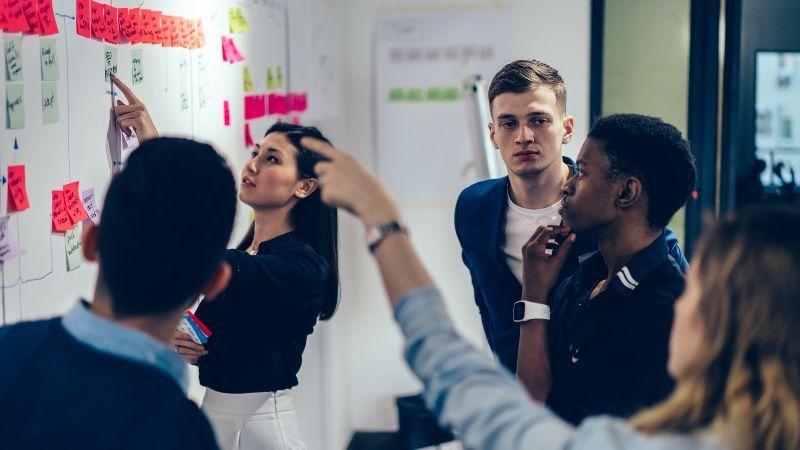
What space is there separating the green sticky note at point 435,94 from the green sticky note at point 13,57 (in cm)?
286

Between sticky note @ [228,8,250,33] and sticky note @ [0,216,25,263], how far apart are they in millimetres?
1235

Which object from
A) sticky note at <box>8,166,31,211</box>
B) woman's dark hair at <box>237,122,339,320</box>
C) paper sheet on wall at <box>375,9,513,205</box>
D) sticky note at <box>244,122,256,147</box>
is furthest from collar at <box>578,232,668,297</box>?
paper sheet on wall at <box>375,9,513,205</box>

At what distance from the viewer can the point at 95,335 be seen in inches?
35.4

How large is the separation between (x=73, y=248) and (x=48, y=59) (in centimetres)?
35

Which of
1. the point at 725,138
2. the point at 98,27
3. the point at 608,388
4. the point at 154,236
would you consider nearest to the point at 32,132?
the point at 98,27

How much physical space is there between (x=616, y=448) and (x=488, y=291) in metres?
1.22

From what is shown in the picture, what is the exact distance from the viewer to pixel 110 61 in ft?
5.61

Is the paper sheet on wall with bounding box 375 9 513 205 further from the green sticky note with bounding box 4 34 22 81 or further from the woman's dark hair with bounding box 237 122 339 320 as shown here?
the green sticky note with bounding box 4 34 22 81

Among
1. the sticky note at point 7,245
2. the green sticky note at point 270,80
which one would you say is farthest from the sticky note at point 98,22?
the green sticky note at point 270,80

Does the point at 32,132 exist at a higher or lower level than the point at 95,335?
higher

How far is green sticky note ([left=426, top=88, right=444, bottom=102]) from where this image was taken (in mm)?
4109

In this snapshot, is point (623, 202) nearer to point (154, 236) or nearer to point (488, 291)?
point (488, 291)

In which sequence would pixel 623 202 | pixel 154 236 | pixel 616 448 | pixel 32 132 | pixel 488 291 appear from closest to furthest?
pixel 616 448 → pixel 154 236 → pixel 32 132 → pixel 623 202 → pixel 488 291

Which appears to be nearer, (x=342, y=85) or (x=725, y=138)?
(x=725, y=138)
